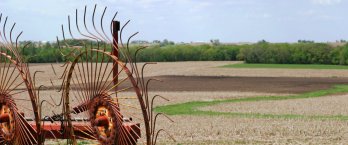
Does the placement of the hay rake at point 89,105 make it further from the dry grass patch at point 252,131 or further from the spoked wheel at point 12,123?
the dry grass patch at point 252,131

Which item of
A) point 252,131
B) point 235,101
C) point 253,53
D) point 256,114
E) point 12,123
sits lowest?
point 235,101

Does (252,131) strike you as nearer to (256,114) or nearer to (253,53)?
(256,114)

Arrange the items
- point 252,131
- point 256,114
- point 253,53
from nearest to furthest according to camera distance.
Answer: point 252,131 → point 256,114 → point 253,53

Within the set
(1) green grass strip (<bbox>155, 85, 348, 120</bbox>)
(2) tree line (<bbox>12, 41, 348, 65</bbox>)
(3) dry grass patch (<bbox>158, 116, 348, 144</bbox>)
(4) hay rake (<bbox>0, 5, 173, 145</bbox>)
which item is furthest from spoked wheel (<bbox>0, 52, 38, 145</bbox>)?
(2) tree line (<bbox>12, 41, 348, 65</bbox>)

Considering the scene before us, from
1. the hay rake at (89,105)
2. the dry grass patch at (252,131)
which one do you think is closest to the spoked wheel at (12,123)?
the hay rake at (89,105)

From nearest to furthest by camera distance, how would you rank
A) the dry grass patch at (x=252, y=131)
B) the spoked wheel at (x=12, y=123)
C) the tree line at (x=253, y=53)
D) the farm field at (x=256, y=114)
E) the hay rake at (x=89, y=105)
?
the hay rake at (x=89, y=105) < the spoked wheel at (x=12, y=123) < the dry grass patch at (x=252, y=131) < the farm field at (x=256, y=114) < the tree line at (x=253, y=53)

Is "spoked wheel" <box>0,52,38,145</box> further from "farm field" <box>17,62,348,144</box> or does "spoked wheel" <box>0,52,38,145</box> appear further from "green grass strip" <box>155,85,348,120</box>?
"green grass strip" <box>155,85,348,120</box>

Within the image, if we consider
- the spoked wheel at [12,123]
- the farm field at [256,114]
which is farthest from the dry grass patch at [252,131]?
the spoked wheel at [12,123]

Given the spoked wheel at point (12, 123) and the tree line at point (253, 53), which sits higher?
the spoked wheel at point (12, 123)

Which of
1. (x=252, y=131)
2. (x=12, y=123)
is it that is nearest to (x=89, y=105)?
(x=12, y=123)

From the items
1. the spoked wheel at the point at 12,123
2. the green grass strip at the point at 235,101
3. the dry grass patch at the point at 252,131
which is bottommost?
the green grass strip at the point at 235,101

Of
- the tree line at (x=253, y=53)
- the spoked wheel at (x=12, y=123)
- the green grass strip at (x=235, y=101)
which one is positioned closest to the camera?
the spoked wheel at (x=12, y=123)

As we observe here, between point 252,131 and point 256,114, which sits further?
point 256,114

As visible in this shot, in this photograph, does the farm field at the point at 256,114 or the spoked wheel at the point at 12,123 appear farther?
the farm field at the point at 256,114
